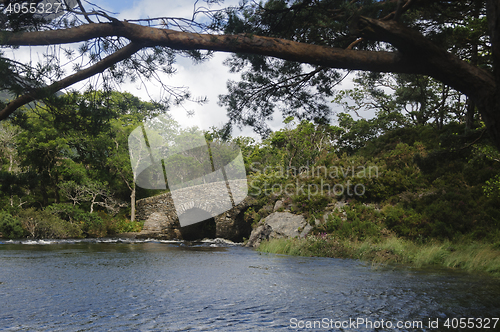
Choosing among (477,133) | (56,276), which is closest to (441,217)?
(477,133)

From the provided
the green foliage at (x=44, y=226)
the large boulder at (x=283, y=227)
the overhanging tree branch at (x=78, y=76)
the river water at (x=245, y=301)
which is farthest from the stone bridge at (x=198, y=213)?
the overhanging tree branch at (x=78, y=76)

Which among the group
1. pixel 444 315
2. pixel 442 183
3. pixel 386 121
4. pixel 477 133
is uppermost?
pixel 386 121

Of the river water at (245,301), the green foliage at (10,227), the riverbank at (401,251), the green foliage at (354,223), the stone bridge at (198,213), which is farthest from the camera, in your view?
the stone bridge at (198,213)

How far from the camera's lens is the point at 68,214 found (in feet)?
71.8

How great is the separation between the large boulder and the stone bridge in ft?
20.4

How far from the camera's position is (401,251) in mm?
8734

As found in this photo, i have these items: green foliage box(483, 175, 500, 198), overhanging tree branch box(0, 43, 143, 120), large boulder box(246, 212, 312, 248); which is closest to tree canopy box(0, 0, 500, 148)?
overhanging tree branch box(0, 43, 143, 120)

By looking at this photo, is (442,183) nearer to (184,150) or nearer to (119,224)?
(119,224)

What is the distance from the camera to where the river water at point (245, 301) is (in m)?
2.99

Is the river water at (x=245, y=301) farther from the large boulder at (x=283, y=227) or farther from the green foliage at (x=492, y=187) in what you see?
the large boulder at (x=283, y=227)

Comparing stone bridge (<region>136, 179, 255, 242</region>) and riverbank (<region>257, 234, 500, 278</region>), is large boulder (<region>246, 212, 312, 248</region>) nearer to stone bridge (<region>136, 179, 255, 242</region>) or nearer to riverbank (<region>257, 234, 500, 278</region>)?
riverbank (<region>257, 234, 500, 278</region>)

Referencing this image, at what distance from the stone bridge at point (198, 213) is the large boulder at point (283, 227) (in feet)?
20.4

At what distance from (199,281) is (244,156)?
35273 millimetres

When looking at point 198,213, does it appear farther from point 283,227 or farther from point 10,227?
point 283,227
